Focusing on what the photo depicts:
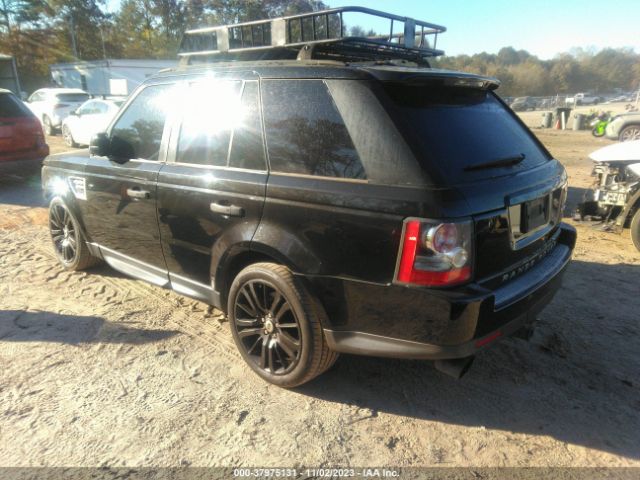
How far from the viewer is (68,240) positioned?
4543 millimetres

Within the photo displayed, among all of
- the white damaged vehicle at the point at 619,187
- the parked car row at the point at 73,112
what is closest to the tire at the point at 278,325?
the white damaged vehicle at the point at 619,187


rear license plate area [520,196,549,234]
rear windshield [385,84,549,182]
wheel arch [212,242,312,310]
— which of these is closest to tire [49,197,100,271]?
wheel arch [212,242,312,310]

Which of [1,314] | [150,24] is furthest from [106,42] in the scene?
[1,314]

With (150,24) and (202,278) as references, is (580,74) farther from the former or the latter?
(202,278)

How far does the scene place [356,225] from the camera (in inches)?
86.7

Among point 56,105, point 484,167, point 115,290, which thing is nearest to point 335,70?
point 484,167

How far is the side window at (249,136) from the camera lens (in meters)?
2.69

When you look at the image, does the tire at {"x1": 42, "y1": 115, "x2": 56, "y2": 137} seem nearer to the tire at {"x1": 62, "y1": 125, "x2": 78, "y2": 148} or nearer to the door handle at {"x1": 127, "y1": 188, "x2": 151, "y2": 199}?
the tire at {"x1": 62, "y1": 125, "x2": 78, "y2": 148}

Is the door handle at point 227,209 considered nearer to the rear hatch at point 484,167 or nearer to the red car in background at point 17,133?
the rear hatch at point 484,167

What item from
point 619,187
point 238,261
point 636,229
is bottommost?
point 636,229

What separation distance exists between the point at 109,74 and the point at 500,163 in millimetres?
30197

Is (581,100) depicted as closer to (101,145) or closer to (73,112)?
(73,112)

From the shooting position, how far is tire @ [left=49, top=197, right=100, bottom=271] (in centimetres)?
431

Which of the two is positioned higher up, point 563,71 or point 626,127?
point 563,71
